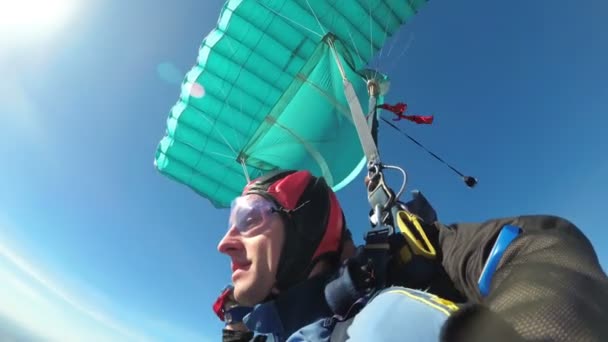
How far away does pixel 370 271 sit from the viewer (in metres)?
1.54

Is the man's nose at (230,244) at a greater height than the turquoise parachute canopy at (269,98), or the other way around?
the turquoise parachute canopy at (269,98)

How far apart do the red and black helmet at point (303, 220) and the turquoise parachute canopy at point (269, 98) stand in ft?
18.8

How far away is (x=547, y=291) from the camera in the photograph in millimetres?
713

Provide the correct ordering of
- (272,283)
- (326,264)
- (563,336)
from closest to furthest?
(563,336), (272,283), (326,264)

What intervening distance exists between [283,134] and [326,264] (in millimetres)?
6601

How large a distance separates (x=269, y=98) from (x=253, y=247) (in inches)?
307

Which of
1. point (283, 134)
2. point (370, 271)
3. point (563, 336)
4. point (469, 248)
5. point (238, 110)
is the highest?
point (238, 110)

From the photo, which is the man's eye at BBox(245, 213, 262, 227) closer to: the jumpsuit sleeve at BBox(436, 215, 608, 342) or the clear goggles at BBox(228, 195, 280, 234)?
the clear goggles at BBox(228, 195, 280, 234)

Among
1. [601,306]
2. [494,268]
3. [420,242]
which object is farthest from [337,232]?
[601,306]

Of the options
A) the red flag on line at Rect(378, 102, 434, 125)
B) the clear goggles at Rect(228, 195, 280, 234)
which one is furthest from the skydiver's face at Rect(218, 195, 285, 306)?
the red flag on line at Rect(378, 102, 434, 125)

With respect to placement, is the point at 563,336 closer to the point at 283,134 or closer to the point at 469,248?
the point at 469,248

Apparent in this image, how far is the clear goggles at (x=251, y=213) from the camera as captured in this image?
2.29 m

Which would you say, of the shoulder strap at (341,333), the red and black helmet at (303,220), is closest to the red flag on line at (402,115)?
the red and black helmet at (303,220)

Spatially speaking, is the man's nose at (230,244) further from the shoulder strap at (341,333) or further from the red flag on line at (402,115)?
the red flag on line at (402,115)
